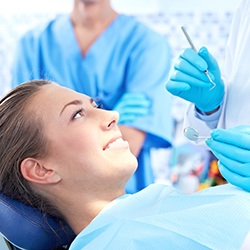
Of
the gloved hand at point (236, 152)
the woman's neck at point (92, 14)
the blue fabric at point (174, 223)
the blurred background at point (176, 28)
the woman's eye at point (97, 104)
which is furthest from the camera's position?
the blurred background at point (176, 28)

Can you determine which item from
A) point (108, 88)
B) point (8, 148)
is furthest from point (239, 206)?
point (108, 88)

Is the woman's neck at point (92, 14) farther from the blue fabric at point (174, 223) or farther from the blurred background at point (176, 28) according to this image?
the blurred background at point (176, 28)

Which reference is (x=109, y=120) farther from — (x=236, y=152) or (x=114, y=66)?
(x=114, y=66)

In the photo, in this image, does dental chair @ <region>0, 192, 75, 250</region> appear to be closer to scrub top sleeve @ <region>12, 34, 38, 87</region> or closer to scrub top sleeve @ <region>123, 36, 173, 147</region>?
scrub top sleeve @ <region>123, 36, 173, 147</region>

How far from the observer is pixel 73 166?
142 cm

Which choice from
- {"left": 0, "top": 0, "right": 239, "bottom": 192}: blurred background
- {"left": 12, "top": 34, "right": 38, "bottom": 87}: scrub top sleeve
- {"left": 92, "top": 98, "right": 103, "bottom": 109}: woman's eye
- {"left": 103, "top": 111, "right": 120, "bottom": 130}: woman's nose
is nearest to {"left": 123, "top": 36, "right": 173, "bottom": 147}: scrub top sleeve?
{"left": 92, "top": 98, "right": 103, "bottom": 109}: woman's eye

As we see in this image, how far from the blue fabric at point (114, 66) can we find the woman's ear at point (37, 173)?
74cm

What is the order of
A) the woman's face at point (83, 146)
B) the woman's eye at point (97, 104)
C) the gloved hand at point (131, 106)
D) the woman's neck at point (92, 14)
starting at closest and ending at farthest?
the woman's face at point (83, 146) → the woman's eye at point (97, 104) → the gloved hand at point (131, 106) → the woman's neck at point (92, 14)

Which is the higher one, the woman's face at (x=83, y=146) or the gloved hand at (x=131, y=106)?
the woman's face at (x=83, y=146)

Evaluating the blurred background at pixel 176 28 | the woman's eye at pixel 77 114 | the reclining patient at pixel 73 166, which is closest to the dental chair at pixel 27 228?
the reclining patient at pixel 73 166

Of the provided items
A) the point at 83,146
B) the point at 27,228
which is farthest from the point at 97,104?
the point at 27,228

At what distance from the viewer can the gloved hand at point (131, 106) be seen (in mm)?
2119

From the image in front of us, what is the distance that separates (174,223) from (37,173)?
1.31 feet

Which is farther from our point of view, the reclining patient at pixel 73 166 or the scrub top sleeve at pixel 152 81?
the scrub top sleeve at pixel 152 81
